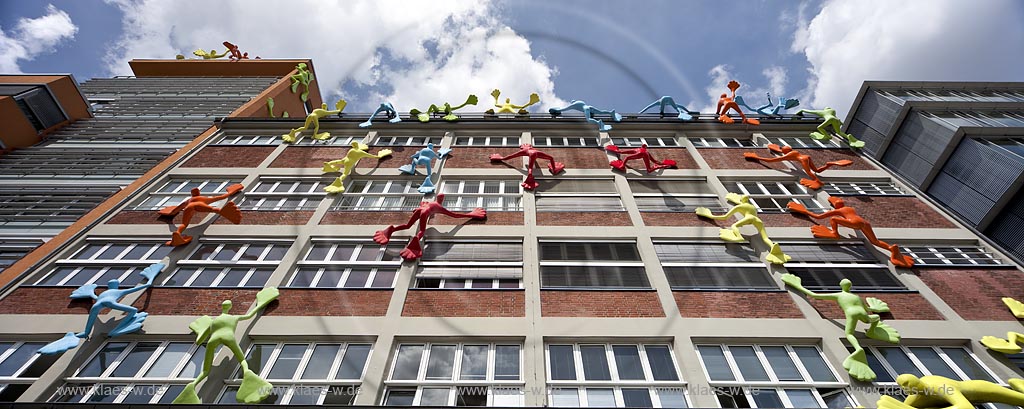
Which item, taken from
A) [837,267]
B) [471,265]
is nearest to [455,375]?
[471,265]

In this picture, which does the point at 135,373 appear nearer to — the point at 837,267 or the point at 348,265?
the point at 348,265

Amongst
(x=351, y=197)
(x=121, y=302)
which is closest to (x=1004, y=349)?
(x=351, y=197)

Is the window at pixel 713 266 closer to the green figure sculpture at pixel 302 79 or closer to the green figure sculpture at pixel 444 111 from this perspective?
the green figure sculpture at pixel 444 111

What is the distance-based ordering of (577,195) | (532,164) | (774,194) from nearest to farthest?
(577,195) < (774,194) < (532,164)

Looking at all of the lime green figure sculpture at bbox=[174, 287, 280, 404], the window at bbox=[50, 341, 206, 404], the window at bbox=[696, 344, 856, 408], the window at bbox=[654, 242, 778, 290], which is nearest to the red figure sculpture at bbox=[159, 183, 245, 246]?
the window at bbox=[50, 341, 206, 404]

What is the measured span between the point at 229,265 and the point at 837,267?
18387 mm

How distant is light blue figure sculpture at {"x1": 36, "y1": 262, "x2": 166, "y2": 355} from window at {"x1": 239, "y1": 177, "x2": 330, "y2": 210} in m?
4.90

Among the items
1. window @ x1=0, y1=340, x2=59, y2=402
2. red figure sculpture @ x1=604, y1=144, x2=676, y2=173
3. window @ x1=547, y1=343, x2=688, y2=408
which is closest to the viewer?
window @ x1=547, y1=343, x2=688, y2=408

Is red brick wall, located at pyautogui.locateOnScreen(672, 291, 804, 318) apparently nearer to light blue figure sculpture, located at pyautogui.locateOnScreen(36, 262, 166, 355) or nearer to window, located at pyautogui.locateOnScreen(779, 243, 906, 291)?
window, located at pyautogui.locateOnScreen(779, 243, 906, 291)

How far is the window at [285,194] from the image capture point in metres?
17.1

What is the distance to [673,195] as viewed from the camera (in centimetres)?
1739

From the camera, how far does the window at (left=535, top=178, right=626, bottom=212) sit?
16625mm

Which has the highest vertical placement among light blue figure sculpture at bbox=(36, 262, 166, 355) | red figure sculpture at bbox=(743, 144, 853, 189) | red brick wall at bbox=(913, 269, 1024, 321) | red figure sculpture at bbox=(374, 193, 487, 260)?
red figure sculpture at bbox=(743, 144, 853, 189)

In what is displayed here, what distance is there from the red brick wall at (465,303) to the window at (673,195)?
22.6 ft
